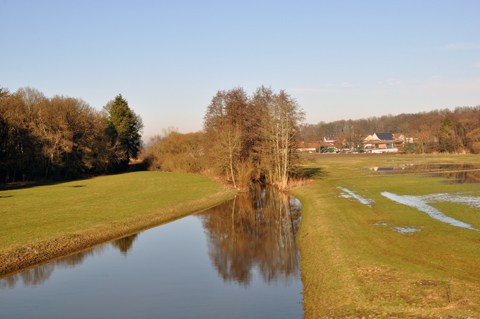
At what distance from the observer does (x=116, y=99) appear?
250 feet

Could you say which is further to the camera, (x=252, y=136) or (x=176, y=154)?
(x=176, y=154)

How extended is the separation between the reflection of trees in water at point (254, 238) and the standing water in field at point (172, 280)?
0.06 m

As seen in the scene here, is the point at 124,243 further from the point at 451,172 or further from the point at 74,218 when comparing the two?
the point at 451,172

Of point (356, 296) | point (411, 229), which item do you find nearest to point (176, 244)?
point (356, 296)

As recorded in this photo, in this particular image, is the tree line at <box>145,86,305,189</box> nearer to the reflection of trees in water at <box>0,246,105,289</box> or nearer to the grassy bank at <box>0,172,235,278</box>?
the grassy bank at <box>0,172,235,278</box>

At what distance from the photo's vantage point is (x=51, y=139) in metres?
53.9

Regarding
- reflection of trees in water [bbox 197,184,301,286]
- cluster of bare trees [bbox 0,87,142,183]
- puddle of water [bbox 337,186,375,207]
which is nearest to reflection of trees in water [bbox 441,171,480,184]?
puddle of water [bbox 337,186,375,207]

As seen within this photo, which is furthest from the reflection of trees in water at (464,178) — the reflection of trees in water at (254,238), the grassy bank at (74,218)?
the grassy bank at (74,218)

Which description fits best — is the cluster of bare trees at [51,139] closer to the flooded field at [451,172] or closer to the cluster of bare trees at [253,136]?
the cluster of bare trees at [253,136]

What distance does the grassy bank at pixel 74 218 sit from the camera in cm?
1645

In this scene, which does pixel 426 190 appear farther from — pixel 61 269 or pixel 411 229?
pixel 61 269

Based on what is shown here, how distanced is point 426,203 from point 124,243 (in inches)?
875

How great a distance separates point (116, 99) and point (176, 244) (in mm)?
64319

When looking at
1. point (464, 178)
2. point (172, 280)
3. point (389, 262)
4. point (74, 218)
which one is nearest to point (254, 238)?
point (172, 280)
